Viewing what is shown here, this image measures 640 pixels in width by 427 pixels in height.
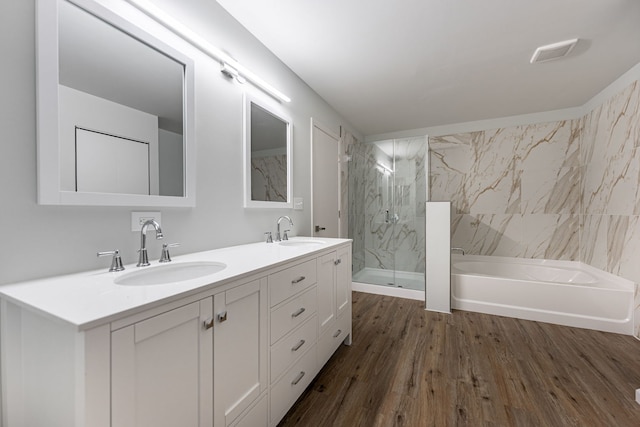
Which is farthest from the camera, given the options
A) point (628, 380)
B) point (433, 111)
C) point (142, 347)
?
point (433, 111)

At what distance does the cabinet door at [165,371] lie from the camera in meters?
0.66

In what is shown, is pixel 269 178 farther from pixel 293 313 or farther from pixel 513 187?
pixel 513 187

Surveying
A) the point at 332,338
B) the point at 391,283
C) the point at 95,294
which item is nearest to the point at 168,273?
the point at 95,294

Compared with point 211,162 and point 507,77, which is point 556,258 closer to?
point 507,77

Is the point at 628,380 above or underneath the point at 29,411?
underneath

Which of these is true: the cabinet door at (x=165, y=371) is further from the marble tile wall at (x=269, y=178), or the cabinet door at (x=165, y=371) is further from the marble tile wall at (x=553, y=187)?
the marble tile wall at (x=553, y=187)

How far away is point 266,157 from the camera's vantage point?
80.2 inches

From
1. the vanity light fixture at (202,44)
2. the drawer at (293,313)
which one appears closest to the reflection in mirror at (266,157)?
the vanity light fixture at (202,44)

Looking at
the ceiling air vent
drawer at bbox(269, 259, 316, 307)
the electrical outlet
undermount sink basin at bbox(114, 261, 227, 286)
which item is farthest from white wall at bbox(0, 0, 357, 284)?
the ceiling air vent

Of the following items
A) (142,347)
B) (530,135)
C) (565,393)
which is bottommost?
(565,393)

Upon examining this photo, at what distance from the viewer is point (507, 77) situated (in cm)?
251

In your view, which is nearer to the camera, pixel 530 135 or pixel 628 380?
pixel 628 380

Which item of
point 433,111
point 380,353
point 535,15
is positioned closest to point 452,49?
point 535,15

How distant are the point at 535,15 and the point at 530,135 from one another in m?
2.30
